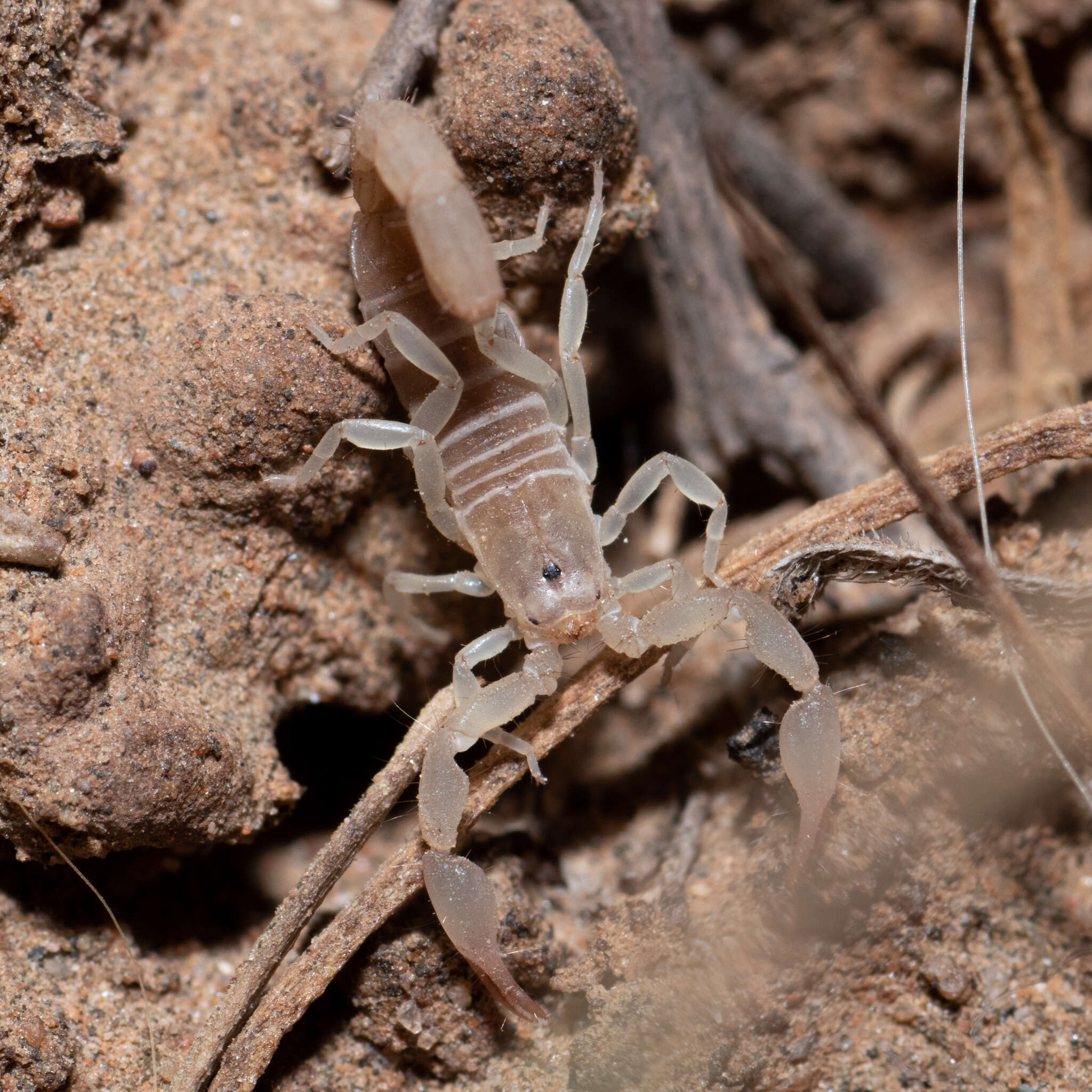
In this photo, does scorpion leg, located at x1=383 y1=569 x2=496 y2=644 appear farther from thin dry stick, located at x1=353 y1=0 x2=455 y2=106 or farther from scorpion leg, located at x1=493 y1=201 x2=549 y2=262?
thin dry stick, located at x1=353 y1=0 x2=455 y2=106

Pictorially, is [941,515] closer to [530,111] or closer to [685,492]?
[685,492]

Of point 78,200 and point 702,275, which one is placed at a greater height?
point 78,200

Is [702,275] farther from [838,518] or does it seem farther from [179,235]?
[179,235]

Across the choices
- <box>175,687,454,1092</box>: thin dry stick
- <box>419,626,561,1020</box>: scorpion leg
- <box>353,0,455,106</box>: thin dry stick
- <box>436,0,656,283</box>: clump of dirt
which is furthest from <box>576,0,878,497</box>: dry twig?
<box>175,687,454,1092</box>: thin dry stick

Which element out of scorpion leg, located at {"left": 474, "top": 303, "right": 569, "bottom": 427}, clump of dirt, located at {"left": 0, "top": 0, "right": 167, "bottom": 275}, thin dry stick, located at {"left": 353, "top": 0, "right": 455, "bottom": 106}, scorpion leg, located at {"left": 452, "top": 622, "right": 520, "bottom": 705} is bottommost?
scorpion leg, located at {"left": 452, "top": 622, "right": 520, "bottom": 705}

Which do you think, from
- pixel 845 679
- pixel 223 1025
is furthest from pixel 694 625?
pixel 223 1025

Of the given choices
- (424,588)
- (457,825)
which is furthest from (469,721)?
(424,588)
